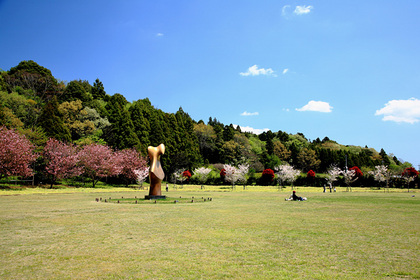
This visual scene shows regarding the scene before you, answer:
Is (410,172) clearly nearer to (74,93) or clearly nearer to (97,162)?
(97,162)

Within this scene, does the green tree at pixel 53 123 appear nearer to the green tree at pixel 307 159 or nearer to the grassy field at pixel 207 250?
the grassy field at pixel 207 250

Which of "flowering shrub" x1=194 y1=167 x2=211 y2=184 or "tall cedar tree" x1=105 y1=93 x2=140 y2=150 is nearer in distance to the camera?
"tall cedar tree" x1=105 y1=93 x2=140 y2=150

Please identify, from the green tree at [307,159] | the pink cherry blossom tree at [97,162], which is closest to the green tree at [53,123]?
the pink cherry blossom tree at [97,162]

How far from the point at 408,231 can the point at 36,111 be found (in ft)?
188

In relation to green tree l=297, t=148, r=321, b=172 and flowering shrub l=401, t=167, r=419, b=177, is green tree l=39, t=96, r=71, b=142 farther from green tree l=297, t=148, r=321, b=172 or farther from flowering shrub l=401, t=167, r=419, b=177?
green tree l=297, t=148, r=321, b=172

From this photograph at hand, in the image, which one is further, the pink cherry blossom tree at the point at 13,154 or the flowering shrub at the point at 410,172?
the flowering shrub at the point at 410,172

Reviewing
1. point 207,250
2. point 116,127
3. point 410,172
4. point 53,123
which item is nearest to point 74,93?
point 116,127

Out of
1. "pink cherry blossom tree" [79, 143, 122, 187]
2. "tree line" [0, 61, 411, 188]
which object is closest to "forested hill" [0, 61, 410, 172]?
"tree line" [0, 61, 411, 188]

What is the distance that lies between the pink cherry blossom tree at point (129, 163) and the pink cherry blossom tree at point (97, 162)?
1595mm

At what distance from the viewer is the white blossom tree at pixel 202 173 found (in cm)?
5890

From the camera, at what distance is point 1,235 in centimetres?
940

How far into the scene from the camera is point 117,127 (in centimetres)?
5453

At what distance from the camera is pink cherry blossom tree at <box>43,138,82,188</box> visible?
3822 centimetres

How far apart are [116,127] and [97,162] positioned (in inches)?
519
